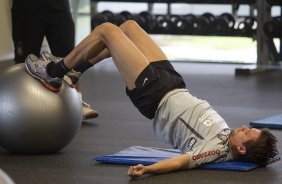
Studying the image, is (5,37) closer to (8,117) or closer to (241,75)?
(241,75)

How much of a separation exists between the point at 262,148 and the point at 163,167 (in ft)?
1.72

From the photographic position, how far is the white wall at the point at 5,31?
23.3 feet

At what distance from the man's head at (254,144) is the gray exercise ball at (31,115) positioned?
0.91 m

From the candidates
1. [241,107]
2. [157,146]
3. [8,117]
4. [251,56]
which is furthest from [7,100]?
[251,56]

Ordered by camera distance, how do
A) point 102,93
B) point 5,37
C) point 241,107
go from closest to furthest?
point 241,107
point 102,93
point 5,37

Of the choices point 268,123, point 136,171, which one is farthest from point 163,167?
point 268,123

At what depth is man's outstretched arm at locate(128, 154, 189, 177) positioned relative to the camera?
327 centimetres

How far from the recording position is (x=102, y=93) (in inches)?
256

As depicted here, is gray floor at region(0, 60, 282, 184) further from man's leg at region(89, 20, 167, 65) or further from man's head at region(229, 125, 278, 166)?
man's leg at region(89, 20, 167, 65)

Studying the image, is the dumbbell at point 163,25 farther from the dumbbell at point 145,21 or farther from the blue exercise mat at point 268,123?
the blue exercise mat at point 268,123

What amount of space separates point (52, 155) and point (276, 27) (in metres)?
5.09

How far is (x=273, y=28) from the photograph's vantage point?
27.4 feet

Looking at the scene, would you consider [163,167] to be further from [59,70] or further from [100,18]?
[100,18]

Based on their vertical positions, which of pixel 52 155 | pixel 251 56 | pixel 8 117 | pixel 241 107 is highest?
pixel 8 117
